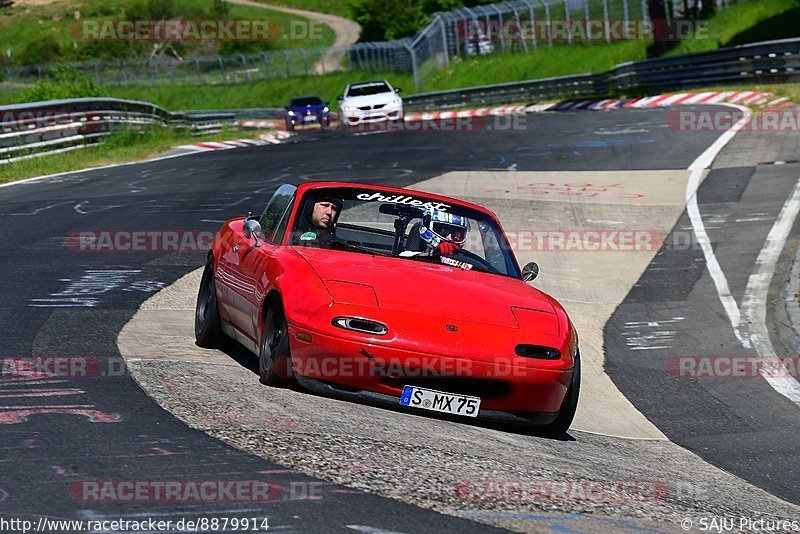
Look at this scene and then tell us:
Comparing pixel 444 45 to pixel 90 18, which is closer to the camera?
pixel 444 45

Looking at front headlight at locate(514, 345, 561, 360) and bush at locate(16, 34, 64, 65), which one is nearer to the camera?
front headlight at locate(514, 345, 561, 360)

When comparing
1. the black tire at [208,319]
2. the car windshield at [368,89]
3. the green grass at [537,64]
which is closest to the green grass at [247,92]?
the green grass at [537,64]

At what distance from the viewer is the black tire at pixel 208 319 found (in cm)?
904

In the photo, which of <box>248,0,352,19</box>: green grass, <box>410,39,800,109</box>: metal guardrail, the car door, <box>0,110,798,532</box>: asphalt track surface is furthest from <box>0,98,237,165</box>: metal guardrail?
<box>248,0,352,19</box>: green grass

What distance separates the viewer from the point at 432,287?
7.62 meters

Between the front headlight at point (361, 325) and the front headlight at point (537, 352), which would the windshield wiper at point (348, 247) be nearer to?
the front headlight at point (361, 325)

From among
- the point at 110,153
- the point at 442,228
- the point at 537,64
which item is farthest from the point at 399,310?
the point at 537,64

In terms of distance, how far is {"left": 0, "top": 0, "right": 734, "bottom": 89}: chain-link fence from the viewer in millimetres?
50906

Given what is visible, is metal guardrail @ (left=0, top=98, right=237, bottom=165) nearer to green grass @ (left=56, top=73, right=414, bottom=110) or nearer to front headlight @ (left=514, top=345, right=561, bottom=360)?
front headlight @ (left=514, top=345, right=561, bottom=360)

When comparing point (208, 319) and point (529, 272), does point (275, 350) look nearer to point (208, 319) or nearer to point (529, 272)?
point (208, 319)

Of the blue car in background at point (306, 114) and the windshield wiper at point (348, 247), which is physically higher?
the windshield wiper at point (348, 247)

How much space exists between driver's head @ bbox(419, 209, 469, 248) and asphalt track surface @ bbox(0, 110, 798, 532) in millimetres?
1891

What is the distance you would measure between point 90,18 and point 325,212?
355 ft

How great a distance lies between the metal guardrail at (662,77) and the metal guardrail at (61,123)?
1446 cm
